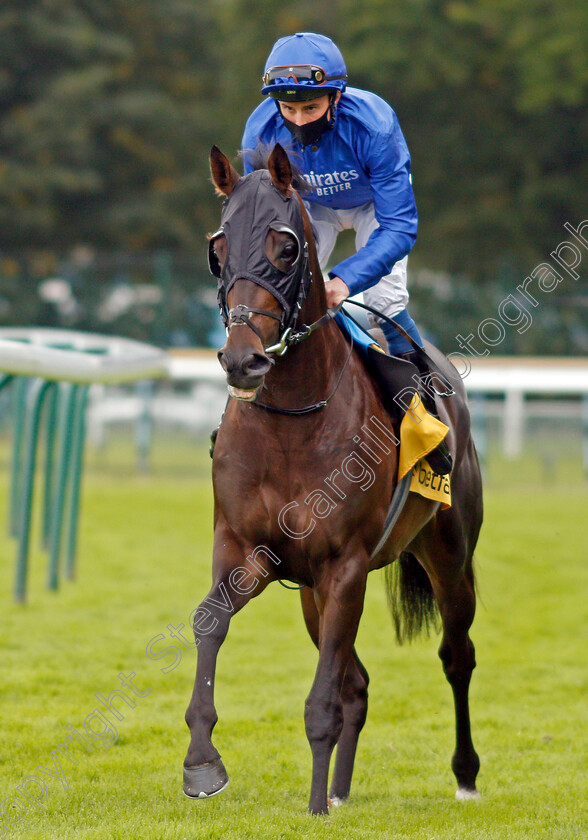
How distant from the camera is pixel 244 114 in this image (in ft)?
96.8

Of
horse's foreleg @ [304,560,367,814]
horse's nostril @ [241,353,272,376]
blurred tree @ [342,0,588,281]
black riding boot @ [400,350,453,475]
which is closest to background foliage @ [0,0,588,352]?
blurred tree @ [342,0,588,281]

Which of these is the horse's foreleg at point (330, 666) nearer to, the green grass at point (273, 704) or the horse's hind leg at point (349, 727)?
Answer: the green grass at point (273, 704)

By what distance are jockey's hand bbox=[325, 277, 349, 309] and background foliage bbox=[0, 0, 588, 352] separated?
19.9 meters

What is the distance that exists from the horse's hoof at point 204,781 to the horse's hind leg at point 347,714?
0.86 m

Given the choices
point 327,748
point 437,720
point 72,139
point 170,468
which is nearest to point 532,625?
point 437,720

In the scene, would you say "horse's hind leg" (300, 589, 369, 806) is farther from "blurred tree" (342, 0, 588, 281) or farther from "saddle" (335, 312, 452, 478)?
"blurred tree" (342, 0, 588, 281)

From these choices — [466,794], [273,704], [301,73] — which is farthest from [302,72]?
[273,704]

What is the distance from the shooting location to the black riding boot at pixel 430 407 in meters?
4.59

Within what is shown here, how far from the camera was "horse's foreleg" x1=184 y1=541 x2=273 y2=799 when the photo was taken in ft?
12.0

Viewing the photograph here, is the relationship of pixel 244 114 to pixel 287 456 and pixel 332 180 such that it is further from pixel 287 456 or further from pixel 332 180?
pixel 287 456

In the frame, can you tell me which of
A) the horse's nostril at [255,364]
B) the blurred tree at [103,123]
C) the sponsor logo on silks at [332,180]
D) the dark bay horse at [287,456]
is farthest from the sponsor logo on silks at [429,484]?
the blurred tree at [103,123]

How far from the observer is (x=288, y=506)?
3883mm

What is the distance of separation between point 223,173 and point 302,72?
593 millimetres

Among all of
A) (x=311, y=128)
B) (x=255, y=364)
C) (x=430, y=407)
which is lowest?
(x=430, y=407)
